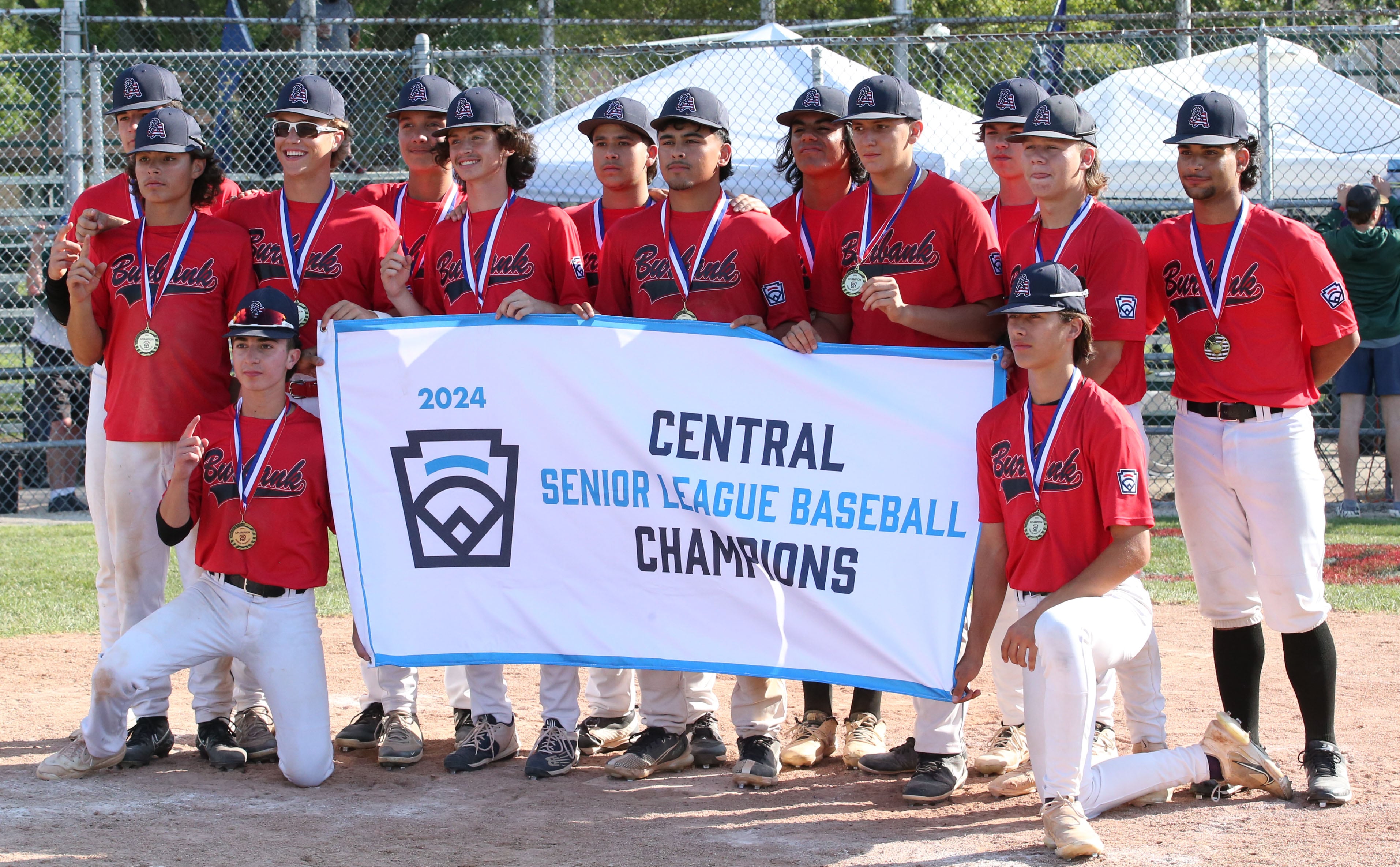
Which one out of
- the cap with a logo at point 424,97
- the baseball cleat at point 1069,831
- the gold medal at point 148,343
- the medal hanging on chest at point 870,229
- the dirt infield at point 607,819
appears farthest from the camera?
the cap with a logo at point 424,97

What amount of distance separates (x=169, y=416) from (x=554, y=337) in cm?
163

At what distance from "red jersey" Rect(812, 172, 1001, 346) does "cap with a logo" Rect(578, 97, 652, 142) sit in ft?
3.07

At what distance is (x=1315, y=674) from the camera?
4.88m

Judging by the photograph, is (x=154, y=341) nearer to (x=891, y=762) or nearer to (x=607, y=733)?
(x=607, y=733)

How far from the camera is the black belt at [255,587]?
521 cm

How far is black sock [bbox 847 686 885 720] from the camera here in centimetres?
557

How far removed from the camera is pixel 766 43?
31.8ft

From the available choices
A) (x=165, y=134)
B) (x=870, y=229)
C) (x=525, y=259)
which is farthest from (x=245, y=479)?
(x=870, y=229)

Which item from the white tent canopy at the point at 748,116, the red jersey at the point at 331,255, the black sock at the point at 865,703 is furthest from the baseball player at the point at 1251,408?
the white tent canopy at the point at 748,116

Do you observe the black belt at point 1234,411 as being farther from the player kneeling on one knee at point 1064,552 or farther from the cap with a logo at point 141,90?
the cap with a logo at point 141,90

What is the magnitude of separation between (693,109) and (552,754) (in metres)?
2.51

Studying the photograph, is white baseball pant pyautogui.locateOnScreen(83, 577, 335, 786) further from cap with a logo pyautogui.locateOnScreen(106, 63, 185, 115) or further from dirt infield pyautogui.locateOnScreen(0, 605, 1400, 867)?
cap with a logo pyautogui.locateOnScreen(106, 63, 185, 115)

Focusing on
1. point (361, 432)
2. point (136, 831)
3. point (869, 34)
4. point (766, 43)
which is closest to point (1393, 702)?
point (361, 432)

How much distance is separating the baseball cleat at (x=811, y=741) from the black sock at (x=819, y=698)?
0.02 metres
